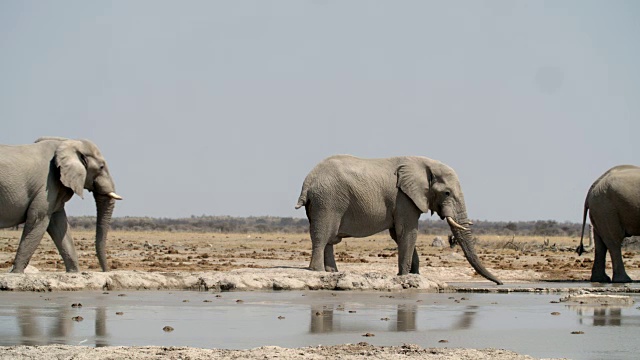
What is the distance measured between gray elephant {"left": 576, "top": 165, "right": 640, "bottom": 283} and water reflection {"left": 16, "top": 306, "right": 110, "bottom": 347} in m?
15.0

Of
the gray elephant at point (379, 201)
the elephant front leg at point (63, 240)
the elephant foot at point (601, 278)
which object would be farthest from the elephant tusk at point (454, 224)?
the elephant front leg at point (63, 240)

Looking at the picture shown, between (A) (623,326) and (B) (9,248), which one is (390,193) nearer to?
(A) (623,326)

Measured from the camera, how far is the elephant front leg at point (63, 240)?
72.4 feet

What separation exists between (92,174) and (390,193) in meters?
6.31

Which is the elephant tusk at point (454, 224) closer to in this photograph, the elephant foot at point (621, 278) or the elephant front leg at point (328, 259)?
the elephant front leg at point (328, 259)

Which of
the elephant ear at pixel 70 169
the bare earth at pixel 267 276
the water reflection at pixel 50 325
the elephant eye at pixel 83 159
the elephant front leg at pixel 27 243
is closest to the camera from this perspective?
the bare earth at pixel 267 276

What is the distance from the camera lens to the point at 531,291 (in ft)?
76.0

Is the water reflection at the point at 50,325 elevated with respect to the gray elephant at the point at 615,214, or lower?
lower

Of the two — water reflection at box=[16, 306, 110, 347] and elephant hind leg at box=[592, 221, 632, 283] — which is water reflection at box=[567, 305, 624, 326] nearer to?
water reflection at box=[16, 306, 110, 347]

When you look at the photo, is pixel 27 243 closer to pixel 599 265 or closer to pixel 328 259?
pixel 328 259

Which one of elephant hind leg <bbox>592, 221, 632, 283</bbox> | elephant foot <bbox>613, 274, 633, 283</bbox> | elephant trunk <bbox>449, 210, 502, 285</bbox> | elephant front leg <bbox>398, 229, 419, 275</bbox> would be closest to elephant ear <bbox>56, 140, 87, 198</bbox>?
elephant front leg <bbox>398, 229, 419, 275</bbox>

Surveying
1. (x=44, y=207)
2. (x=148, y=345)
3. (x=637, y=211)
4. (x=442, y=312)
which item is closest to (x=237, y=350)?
(x=148, y=345)

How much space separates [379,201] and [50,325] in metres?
11.2

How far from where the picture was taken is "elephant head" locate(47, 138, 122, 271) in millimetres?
21766
